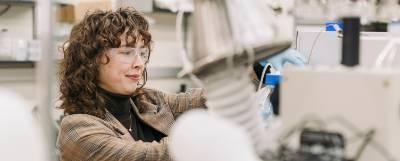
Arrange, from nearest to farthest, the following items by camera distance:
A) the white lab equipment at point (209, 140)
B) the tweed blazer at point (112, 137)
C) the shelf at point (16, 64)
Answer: the white lab equipment at point (209, 140), the tweed blazer at point (112, 137), the shelf at point (16, 64)

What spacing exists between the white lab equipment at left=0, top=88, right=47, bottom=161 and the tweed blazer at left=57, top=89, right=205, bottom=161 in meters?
0.93

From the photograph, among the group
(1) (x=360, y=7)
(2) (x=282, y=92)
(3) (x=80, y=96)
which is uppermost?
(1) (x=360, y=7)

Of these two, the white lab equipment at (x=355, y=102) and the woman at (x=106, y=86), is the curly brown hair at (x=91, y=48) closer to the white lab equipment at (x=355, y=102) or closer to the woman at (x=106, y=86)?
the woman at (x=106, y=86)

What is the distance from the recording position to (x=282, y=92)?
0.88 m

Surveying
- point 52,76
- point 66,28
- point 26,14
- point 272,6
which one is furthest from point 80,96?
point 26,14

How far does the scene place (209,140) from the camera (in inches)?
26.4

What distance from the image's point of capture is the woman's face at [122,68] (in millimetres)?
1931

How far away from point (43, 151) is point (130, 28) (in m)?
1.21

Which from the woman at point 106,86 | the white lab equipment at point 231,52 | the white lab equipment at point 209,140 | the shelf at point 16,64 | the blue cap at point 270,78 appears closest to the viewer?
the white lab equipment at point 209,140

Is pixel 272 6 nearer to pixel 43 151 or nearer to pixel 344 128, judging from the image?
pixel 344 128

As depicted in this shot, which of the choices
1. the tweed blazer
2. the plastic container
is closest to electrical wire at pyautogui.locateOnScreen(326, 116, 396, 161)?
the plastic container

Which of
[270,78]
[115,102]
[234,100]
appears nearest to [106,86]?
[115,102]

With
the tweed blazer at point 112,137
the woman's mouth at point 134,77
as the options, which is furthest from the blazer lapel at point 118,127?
the woman's mouth at point 134,77

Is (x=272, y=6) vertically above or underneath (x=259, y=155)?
above
